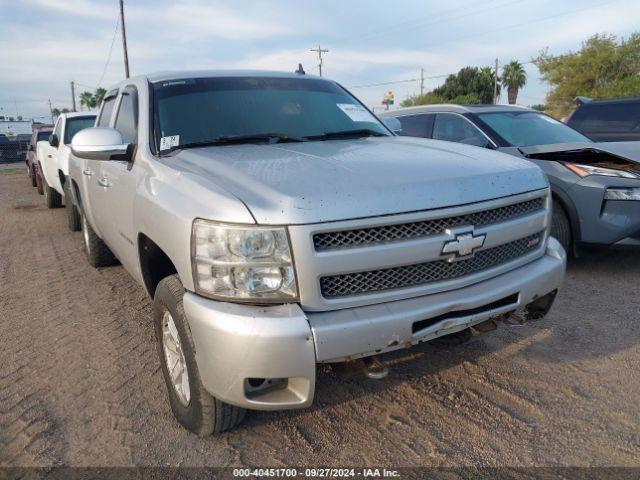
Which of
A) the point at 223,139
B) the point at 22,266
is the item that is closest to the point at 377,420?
the point at 223,139

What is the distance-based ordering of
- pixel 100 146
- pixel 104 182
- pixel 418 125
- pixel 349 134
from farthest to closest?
pixel 418 125 → pixel 104 182 → pixel 349 134 → pixel 100 146

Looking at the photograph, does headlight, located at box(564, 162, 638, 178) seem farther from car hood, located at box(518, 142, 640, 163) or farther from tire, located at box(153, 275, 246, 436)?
tire, located at box(153, 275, 246, 436)

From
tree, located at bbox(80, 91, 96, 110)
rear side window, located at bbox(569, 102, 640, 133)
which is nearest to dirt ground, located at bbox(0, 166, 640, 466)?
rear side window, located at bbox(569, 102, 640, 133)

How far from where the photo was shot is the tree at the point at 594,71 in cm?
2981

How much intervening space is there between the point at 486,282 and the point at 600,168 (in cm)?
281

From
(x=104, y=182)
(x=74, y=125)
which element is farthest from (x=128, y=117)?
(x=74, y=125)

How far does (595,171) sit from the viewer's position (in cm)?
455

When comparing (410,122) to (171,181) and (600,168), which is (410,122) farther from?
(171,181)

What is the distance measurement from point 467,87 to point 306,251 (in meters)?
64.3

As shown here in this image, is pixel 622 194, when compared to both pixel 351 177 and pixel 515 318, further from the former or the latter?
pixel 351 177

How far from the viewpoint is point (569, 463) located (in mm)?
2266

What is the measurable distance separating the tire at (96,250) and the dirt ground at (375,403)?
1.13 meters

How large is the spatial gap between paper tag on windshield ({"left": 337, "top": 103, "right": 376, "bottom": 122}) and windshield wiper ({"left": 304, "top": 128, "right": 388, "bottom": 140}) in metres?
0.15

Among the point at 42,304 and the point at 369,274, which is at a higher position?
the point at 369,274
